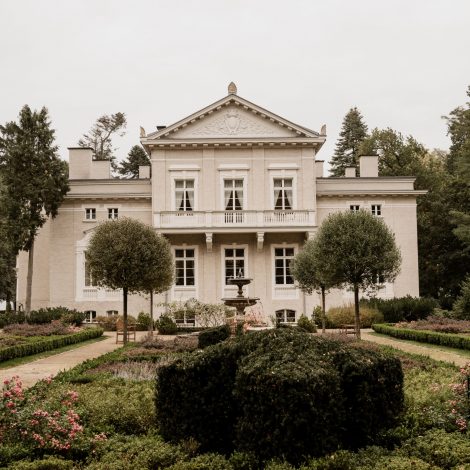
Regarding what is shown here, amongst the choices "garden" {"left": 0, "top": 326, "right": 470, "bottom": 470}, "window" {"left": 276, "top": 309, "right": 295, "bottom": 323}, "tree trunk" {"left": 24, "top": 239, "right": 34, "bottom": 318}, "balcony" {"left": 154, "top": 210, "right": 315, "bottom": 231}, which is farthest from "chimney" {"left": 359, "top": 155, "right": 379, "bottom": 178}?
"garden" {"left": 0, "top": 326, "right": 470, "bottom": 470}

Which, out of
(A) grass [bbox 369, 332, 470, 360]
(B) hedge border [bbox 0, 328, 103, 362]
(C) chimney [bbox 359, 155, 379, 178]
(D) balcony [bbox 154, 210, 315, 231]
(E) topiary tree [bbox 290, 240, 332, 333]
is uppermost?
(C) chimney [bbox 359, 155, 379, 178]

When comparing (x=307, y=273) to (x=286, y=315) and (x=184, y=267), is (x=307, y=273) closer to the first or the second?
(x=286, y=315)

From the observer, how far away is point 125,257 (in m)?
21.9

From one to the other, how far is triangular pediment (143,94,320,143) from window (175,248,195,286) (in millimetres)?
6346

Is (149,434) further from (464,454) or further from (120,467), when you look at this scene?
(464,454)

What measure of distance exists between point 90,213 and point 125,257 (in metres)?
14.7

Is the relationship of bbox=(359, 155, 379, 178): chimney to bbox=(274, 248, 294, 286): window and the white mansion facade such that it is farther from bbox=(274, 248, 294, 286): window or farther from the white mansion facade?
bbox=(274, 248, 294, 286): window

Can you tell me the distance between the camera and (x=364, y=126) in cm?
6231

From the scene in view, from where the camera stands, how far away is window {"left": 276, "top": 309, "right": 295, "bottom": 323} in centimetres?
3400

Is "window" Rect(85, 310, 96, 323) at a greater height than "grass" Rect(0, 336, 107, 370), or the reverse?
"window" Rect(85, 310, 96, 323)

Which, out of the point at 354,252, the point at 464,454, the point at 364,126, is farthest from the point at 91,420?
the point at 364,126

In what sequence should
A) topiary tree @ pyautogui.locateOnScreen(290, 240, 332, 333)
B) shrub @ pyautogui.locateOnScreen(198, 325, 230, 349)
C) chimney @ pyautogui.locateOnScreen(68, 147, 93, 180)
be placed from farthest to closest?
chimney @ pyautogui.locateOnScreen(68, 147, 93, 180)
topiary tree @ pyautogui.locateOnScreen(290, 240, 332, 333)
shrub @ pyautogui.locateOnScreen(198, 325, 230, 349)

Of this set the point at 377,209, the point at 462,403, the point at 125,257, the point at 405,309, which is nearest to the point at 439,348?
the point at 125,257

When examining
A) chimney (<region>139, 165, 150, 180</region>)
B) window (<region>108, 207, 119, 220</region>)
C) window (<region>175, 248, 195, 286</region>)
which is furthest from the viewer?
chimney (<region>139, 165, 150, 180</region>)
